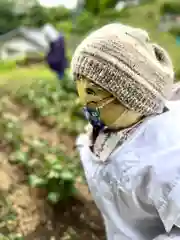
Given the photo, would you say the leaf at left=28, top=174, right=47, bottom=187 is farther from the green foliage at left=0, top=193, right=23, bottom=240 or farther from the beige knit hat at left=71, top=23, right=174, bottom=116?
the beige knit hat at left=71, top=23, right=174, bottom=116

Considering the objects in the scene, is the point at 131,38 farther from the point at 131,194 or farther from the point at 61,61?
the point at 61,61

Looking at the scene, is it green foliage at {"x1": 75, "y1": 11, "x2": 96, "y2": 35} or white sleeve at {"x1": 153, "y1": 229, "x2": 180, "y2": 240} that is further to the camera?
green foliage at {"x1": 75, "y1": 11, "x2": 96, "y2": 35}

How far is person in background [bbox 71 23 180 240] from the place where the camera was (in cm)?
104

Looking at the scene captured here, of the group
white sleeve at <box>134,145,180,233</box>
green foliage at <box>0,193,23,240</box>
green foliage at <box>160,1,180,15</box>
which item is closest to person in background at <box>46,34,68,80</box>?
green foliage at <box>160,1,180,15</box>

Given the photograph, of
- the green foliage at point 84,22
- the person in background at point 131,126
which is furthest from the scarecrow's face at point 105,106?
the green foliage at point 84,22

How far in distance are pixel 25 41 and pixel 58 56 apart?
0.24 metres

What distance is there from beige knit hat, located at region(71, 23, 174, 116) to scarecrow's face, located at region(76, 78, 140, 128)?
0.02 meters

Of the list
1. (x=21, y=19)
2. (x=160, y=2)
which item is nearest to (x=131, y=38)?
(x=21, y=19)

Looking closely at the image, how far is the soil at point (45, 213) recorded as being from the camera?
5.24 feet

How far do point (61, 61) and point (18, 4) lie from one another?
1.20ft

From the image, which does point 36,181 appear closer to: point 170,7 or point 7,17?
point 7,17

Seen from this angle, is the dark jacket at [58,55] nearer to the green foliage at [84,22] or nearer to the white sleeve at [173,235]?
the green foliage at [84,22]

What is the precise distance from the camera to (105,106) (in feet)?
3.62

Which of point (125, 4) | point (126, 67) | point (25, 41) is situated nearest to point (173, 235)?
point (126, 67)
